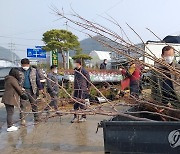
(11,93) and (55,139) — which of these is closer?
(55,139)

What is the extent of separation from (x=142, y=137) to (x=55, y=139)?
416 cm

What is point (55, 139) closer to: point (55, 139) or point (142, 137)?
point (55, 139)

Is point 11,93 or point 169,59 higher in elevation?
point 169,59

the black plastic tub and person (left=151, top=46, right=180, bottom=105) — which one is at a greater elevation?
person (left=151, top=46, right=180, bottom=105)

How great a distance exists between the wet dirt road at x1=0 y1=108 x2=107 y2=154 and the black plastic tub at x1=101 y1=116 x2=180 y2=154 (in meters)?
2.40

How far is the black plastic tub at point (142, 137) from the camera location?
2518 millimetres

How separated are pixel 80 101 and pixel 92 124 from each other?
4280 millimetres

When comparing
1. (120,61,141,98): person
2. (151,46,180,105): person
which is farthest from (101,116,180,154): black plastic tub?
(120,61,141,98): person

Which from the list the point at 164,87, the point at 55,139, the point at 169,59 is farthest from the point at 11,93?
the point at 164,87

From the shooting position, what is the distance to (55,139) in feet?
21.6

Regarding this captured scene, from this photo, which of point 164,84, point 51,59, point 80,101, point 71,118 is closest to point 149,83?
point 164,84

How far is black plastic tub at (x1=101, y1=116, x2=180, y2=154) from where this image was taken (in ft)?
8.26

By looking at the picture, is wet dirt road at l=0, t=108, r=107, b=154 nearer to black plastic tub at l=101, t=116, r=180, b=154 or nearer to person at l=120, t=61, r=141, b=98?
person at l=120, t=61, r=141, b=98

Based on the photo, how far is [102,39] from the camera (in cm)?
338
